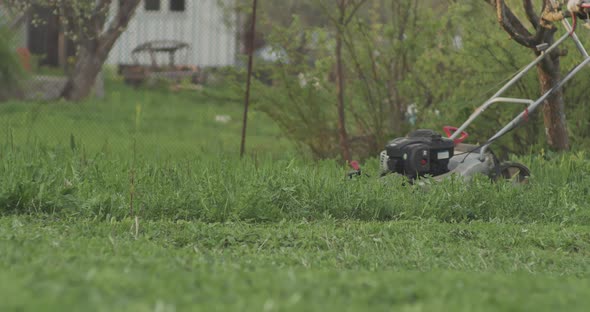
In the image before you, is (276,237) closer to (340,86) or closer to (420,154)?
(420,154)

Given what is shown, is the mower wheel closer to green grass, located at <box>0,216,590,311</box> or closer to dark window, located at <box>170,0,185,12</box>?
green grass, located at <box>0,216,590,311</box>

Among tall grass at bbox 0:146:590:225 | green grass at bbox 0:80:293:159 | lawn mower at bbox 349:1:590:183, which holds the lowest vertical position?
green grass at bbox 0:80:293:159

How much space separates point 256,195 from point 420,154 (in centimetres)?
144

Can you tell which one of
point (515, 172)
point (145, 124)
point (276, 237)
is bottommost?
point (145, 124)

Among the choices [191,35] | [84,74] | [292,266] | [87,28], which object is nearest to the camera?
[292,266]

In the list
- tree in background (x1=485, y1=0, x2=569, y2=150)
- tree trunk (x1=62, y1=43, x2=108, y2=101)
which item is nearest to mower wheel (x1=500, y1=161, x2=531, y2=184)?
tree in background (x1=485, y1=0, x2=569, y2=150)

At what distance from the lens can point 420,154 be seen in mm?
7039

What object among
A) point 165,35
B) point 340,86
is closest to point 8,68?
point 340,86

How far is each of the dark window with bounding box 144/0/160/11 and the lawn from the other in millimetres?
12936

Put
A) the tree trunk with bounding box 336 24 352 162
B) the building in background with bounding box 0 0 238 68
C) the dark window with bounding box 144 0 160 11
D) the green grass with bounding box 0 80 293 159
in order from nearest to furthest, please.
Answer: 1. the tree trunk with bounding box 336 24 352 162
2. the green grass with bounding box 0 80 293 159
3. the building in background with bounding box 0 0 238 68
4. the dark window with bounding box 144 0 160 11

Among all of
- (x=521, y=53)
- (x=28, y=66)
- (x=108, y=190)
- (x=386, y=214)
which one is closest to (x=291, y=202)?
(x=386, y=214)

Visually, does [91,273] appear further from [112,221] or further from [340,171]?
[340,171]

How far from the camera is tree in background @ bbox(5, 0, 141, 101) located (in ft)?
33.2

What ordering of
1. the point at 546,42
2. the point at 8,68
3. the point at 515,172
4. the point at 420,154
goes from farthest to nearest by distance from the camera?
the point at 8,68 < the point at 546,42 < the point at 515,172 < the point at 420,154
